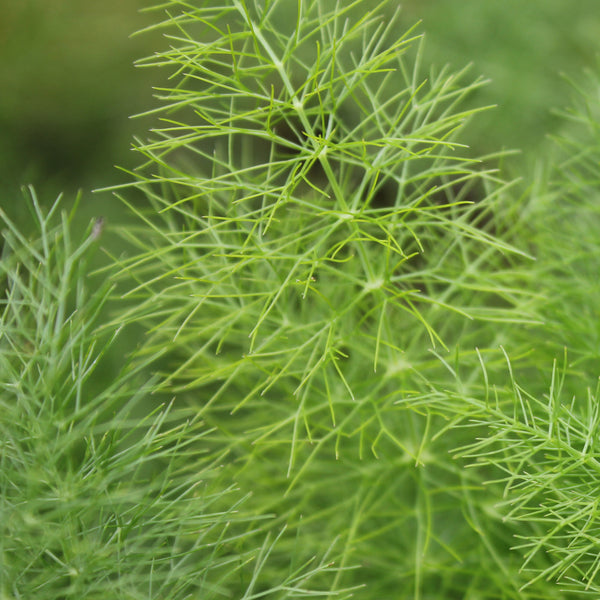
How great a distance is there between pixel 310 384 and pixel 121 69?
99cm

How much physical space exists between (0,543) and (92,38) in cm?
119

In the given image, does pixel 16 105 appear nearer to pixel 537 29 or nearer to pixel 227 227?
pixel 227 227

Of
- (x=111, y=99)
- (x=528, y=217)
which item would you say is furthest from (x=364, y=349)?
(x=111, y=99)

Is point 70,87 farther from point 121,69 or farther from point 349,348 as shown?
point 349,348

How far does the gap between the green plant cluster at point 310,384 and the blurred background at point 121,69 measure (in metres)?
0.30

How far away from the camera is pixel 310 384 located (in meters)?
0.79

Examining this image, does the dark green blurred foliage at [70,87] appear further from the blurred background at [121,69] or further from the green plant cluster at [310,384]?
the green plant cluster at [310,384]

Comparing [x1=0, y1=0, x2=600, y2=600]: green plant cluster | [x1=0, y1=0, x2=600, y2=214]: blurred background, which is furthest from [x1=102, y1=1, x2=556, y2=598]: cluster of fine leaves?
[x1=0, y1=0, x2=600, y2=214]: blurred background

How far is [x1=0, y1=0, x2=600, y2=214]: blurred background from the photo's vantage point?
1.39 m

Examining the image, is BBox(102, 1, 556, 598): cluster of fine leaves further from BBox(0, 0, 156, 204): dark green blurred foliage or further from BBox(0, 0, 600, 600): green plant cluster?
BBox(0, 0, 156, 204): dark green blurred foliage

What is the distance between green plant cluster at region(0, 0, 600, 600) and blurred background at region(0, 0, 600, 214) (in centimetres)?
30

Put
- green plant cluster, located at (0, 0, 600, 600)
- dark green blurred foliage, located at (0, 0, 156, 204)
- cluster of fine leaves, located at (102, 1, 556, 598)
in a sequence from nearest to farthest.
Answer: green plant cluster, located at (0, 0, 600, 600)
cluster of fine leaves, located at (102, 1, 556, 598)
dark green blurred foliage, located at (0, 0, 156, 204)

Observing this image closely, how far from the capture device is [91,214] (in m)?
1.28

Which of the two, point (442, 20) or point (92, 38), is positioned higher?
point (442, 20)
